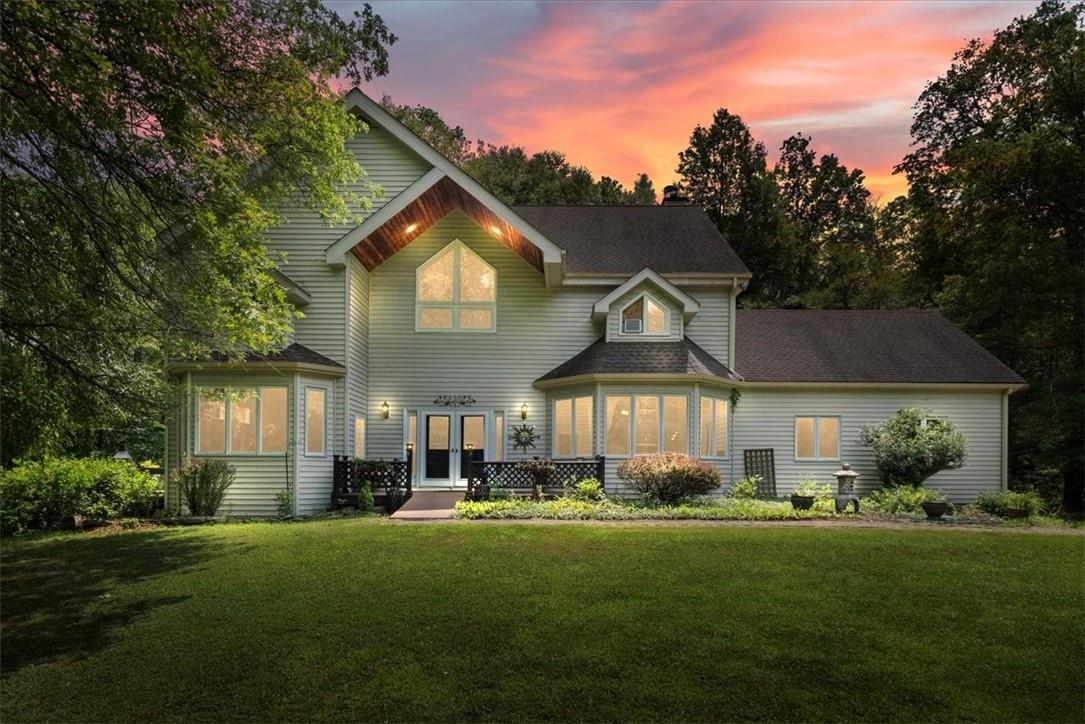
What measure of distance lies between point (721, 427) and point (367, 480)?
9.12m

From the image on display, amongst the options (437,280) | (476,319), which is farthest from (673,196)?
(437,280)

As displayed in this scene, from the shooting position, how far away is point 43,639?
6.18 metres

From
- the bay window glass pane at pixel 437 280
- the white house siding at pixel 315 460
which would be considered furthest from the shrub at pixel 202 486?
the bay window glass pane at pixel 437 280

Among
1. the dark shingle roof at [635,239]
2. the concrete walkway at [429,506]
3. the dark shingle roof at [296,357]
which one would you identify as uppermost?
the dark shingle roof at [635,239]

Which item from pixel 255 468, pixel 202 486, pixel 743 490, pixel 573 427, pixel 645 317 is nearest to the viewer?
pixel 202 486

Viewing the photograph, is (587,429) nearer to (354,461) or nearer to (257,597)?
(354,461)

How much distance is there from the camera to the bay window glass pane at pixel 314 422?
14.9 m

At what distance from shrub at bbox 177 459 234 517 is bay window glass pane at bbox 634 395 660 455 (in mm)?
9535

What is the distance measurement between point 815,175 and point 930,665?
35.3 m

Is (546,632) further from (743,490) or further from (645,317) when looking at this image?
(645,317)

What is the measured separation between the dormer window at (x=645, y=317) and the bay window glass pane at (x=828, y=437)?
5362 millimetres

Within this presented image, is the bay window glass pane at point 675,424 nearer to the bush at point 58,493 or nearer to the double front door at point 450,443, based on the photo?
the double front door at point 450,443

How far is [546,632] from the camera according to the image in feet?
20.1

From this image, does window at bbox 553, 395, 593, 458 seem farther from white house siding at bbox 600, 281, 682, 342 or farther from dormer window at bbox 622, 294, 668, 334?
dormer window at bbox 622, 294, 668, 334
